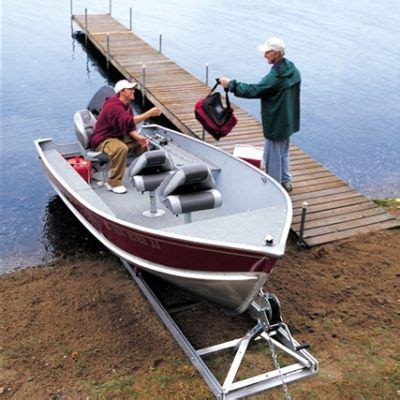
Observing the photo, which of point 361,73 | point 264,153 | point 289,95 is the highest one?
point 289,95

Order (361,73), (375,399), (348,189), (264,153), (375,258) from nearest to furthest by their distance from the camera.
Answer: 1. (375,399)
2. (375,258)
3. (264,153)
4. (348,189)
5. (361,73)

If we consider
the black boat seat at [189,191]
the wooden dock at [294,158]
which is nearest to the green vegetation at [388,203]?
the wooden dock at [294,158]

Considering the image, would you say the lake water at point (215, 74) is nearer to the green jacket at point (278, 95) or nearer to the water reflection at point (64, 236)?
the water reflection at point (64, 236)

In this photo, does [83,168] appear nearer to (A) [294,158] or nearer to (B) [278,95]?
(B) [278,95]

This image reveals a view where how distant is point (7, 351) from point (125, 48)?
11.8 metres

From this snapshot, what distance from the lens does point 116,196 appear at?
710 centimetres

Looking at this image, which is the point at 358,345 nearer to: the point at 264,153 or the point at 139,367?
the point at 139,367

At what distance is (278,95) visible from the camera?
6.91 meters

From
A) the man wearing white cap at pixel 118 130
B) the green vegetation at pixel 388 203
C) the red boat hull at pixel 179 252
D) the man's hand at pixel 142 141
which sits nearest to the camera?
the red boat hull at pixel 179 252

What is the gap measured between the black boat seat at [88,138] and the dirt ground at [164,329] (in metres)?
1.28

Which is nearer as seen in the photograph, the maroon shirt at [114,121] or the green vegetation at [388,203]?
the maroon shirt at [114,121]

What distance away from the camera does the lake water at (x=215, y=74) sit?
9211 mm

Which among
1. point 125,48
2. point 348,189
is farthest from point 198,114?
point 125,48

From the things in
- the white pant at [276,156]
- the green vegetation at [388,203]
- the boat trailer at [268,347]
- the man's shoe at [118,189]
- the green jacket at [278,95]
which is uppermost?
the green jacket at [278,95]
